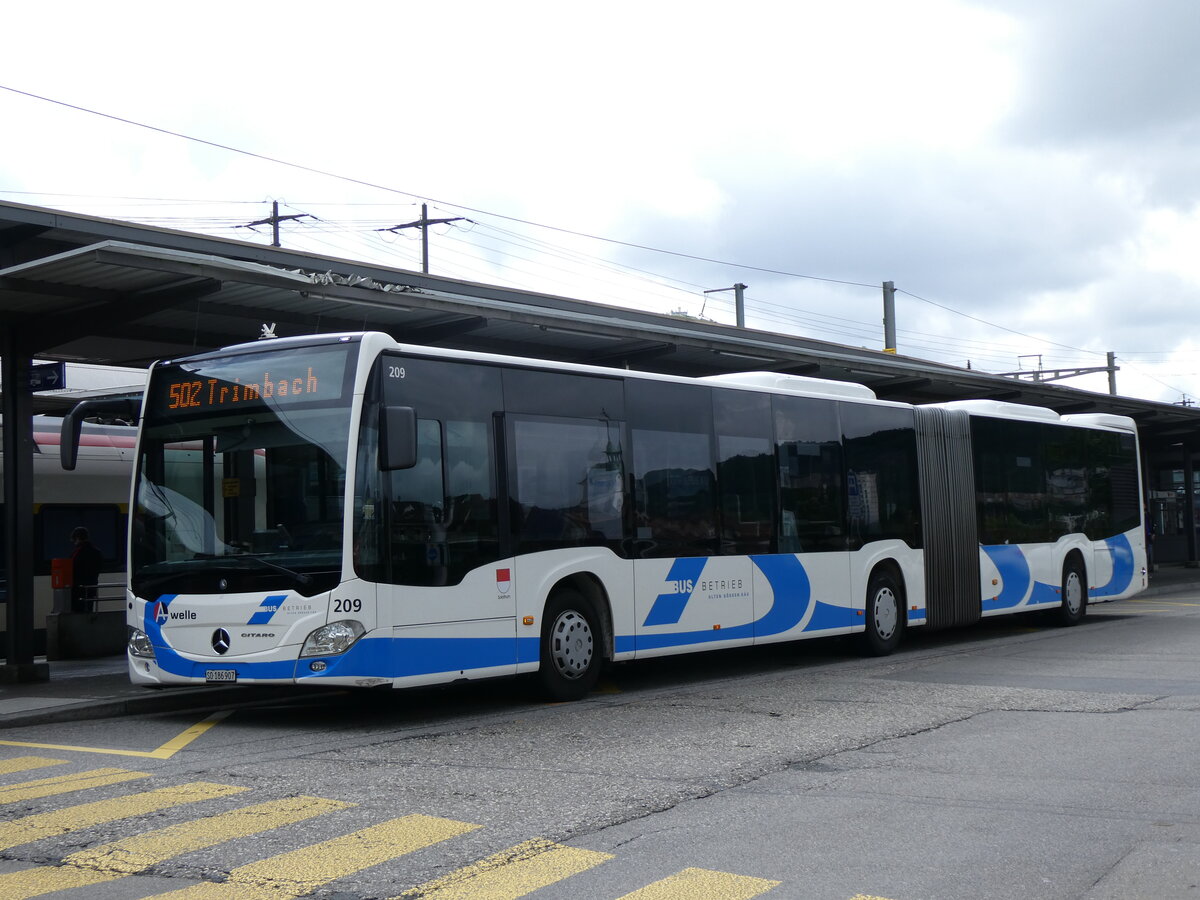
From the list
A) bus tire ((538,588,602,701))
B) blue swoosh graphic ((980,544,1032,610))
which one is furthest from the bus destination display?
blue swoosh graphic ((980,544,1032,610))

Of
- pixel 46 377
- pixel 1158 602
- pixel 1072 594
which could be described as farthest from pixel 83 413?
pixel 1158 602

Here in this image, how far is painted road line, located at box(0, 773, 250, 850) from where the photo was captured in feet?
21.9

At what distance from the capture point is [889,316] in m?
49.4

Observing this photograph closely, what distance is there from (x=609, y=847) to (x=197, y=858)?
193 cm

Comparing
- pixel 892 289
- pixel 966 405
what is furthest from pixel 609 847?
pixel 892 289

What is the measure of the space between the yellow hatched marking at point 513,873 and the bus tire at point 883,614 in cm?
1042

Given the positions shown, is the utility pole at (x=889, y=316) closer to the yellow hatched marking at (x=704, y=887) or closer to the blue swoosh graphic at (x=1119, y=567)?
the blue swoosh graphic at (x=1119, y=567)

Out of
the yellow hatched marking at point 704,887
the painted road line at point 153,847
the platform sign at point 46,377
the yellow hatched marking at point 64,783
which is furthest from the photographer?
the platform sign at point 46,377

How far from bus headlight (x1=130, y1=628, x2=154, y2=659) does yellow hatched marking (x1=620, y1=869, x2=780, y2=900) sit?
22.0ft

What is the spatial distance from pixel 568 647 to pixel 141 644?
3.71m

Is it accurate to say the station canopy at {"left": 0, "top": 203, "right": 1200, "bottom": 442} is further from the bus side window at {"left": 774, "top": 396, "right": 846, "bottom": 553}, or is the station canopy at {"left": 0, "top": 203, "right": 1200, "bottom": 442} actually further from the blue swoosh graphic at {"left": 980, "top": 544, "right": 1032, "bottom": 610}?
the blue swoosh graphic at {"left": 980, "top": 544, "right": 1032, "bottom": 610}

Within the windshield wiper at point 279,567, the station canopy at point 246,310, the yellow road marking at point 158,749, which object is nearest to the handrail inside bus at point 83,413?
the station canopy at point 246,310

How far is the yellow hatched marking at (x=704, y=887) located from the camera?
17.4ft

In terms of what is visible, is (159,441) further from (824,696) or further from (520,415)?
(824,696)
